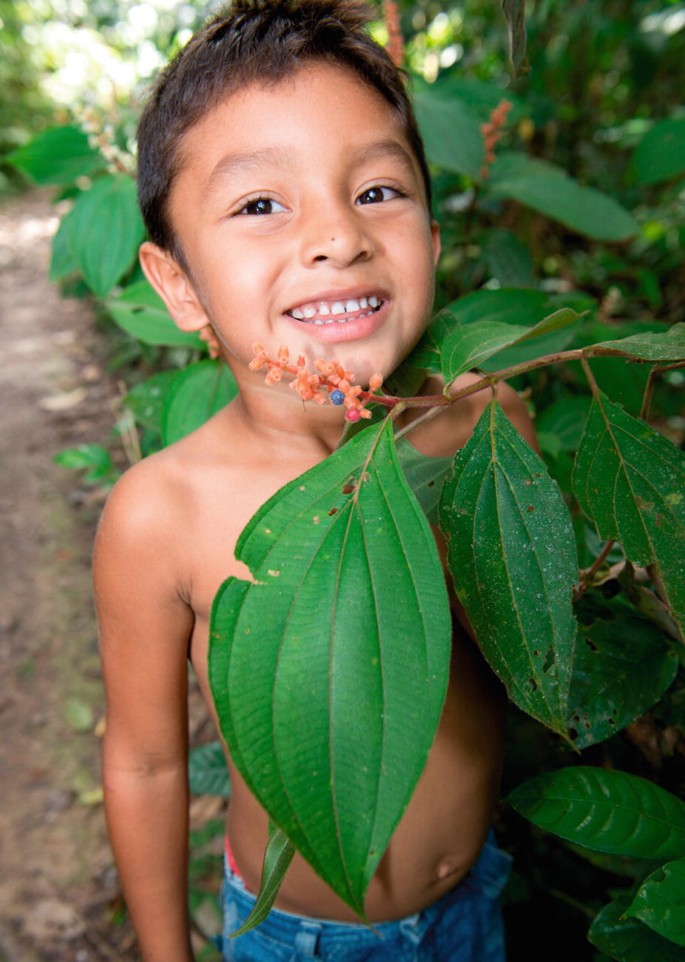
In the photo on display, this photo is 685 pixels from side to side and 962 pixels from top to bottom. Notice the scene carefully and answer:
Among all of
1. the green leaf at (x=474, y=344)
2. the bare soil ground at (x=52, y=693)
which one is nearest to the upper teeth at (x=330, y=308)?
the green leaf at (x=474, y=344)

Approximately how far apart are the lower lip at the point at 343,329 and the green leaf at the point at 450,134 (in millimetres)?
802

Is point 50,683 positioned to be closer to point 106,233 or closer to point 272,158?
point 106,233

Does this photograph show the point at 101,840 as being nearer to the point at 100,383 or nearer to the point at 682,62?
the point at 100,383

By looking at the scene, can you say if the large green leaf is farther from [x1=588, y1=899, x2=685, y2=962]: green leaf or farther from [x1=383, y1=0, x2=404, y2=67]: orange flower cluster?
[x1=383, y1=0, x2=404, y2=67]: orange flower cluster

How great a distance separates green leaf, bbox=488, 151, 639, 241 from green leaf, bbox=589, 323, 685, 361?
0.87 meters

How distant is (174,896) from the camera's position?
0.99 metres

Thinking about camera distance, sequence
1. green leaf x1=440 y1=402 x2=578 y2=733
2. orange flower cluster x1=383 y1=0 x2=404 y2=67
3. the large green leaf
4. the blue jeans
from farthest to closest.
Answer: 1. orange flower cluster x1=383 y1=0 x2=404 y2=67
2. the blue jeans
3. green leaf x1=440 y1=402 x2=578 y2=733
4. the large green leaf

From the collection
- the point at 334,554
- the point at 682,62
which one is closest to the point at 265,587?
the point at 334,554

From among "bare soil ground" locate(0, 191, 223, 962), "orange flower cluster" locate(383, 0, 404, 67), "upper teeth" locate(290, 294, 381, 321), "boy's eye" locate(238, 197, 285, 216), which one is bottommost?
"bare soil ground" locate(0, 191, 223, 962)

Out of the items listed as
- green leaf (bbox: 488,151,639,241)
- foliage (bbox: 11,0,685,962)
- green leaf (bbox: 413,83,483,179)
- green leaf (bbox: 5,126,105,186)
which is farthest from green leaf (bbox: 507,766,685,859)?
green leaf (bbox: 5,126,105,186)

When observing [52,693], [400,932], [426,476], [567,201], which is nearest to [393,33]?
[567,201]

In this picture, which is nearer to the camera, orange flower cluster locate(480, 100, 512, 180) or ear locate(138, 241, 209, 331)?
ear locate(138, 241, 209, 331)

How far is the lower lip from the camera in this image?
28.4 inches

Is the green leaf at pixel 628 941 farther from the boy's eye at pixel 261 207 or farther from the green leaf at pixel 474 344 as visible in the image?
the boy's eye at pixel 261 207
